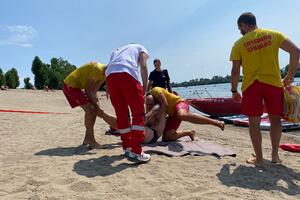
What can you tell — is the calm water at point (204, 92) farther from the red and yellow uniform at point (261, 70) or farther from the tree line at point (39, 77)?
the tree line at point (39, 77)

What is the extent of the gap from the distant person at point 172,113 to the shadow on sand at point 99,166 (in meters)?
1.32

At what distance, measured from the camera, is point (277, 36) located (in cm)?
473

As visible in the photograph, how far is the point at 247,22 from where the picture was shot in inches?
192

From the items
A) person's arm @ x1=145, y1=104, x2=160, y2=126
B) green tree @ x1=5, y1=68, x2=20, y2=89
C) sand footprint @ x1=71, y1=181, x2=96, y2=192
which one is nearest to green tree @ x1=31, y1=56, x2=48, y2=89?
green tree @ x1=5, y1=68, x2=20, y2=89

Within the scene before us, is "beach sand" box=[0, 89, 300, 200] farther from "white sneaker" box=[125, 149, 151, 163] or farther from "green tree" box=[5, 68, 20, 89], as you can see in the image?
"green tree" box=[5, 68, 20, 89]

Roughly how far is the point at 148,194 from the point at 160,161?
1.26 metres

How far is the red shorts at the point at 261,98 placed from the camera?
4785mm

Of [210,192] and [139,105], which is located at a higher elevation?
[139,105]

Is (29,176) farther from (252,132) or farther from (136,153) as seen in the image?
(252,132)

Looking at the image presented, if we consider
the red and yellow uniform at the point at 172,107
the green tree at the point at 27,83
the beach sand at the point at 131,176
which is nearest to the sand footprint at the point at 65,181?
→ the beach sand at the point at 131,176

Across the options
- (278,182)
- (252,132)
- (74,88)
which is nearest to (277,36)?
(252,132)

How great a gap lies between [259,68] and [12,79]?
7036cm

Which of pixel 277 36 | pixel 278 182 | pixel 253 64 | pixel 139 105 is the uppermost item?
pixel 277 36

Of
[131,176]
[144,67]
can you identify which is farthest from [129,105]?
[131,176]
